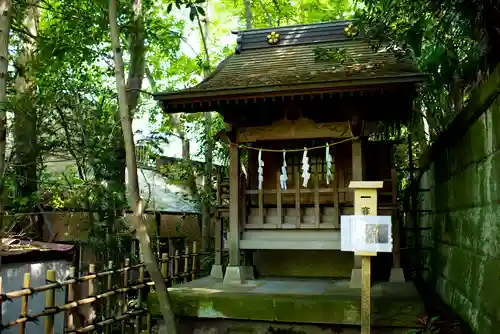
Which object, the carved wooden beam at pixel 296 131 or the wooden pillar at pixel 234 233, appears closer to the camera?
the carved wooden beam at pixel 296 131

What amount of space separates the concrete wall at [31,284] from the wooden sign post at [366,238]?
5016mm

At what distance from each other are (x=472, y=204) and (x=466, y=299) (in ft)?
3.76

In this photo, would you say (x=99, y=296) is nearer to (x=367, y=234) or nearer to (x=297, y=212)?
(x=297, y=212)

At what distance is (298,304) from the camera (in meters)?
6.18

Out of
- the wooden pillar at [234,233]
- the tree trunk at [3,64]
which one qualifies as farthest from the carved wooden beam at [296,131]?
the tree trunk at [3,64]

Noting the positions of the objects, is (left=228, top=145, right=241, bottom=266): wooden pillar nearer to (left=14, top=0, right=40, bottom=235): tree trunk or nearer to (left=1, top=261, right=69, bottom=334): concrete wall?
(left=1, top=261, right=69, bottom=334): concrete wall

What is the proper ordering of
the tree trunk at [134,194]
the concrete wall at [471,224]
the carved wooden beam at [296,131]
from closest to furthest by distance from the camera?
the concrete wall at [471,224] < the tree trunk at [134,194] < the carved wooden beam at [296,131]

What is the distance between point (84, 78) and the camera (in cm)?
1034

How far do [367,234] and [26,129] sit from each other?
24.5 ft

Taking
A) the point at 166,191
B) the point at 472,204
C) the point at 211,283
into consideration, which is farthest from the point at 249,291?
the point at 166,191

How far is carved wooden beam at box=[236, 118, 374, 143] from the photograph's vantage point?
758 centimetres

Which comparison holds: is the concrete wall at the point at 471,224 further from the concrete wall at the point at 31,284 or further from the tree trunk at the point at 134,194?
the concrete wall at the point at 31,284

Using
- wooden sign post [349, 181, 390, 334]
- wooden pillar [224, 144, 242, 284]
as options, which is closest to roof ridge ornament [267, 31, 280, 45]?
wooden pillar [224, 144, 242, 284]

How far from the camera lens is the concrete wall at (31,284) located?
760 cm
